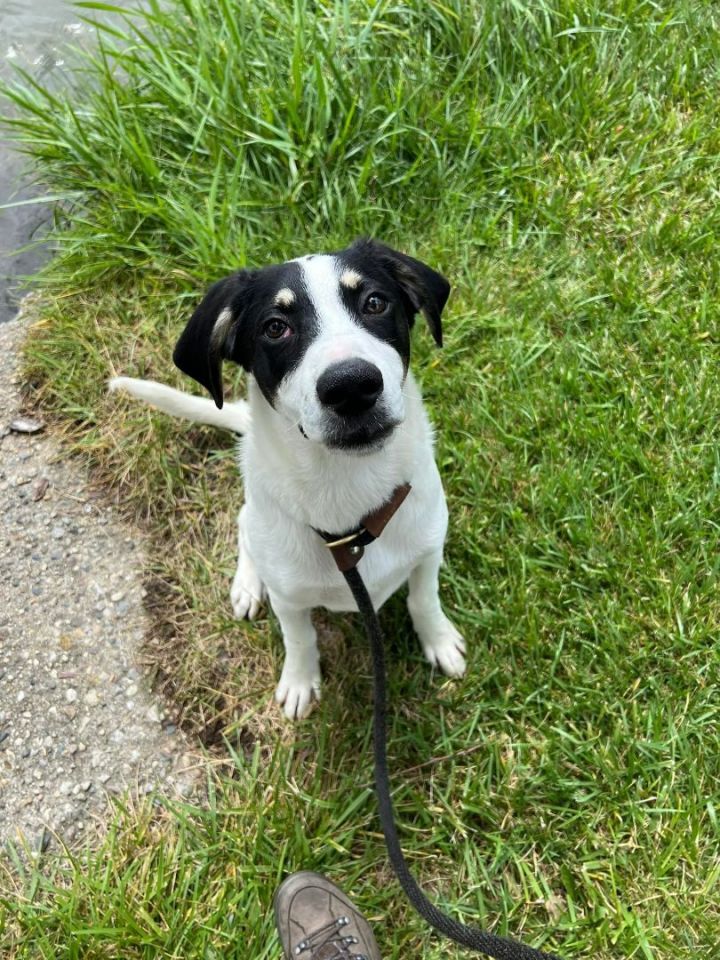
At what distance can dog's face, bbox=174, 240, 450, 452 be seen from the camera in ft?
5.98

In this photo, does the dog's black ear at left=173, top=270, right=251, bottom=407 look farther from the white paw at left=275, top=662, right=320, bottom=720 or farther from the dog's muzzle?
the white paw at left=275, top=662, right=320, bottom=720

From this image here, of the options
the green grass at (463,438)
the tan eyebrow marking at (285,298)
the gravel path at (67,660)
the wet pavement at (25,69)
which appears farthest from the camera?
the wet pavement at (25,69)

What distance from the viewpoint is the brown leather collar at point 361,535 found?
81.7 inches

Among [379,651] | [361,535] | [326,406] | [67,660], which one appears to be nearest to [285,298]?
[326,406]

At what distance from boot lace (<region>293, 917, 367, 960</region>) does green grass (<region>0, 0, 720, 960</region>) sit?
12 centimetres

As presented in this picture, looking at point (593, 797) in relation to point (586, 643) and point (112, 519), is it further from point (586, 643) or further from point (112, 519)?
point (112, 519)

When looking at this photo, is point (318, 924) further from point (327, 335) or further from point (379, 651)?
point (327, 335)

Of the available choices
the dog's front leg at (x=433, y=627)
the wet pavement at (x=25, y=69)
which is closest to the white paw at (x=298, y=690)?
the dog's front leg at (x=433, y=627)

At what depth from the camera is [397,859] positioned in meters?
2.11

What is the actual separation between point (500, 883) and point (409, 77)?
10.9ft

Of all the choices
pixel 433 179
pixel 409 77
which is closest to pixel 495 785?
pixel 433 179

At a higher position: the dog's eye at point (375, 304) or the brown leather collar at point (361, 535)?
the dog's eye at point (375, 304)

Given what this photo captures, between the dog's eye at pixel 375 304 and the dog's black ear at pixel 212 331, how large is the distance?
1.09 feet

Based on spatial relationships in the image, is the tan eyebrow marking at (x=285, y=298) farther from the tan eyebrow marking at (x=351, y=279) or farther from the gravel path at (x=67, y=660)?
the gravel path at (x=67, y=660)
